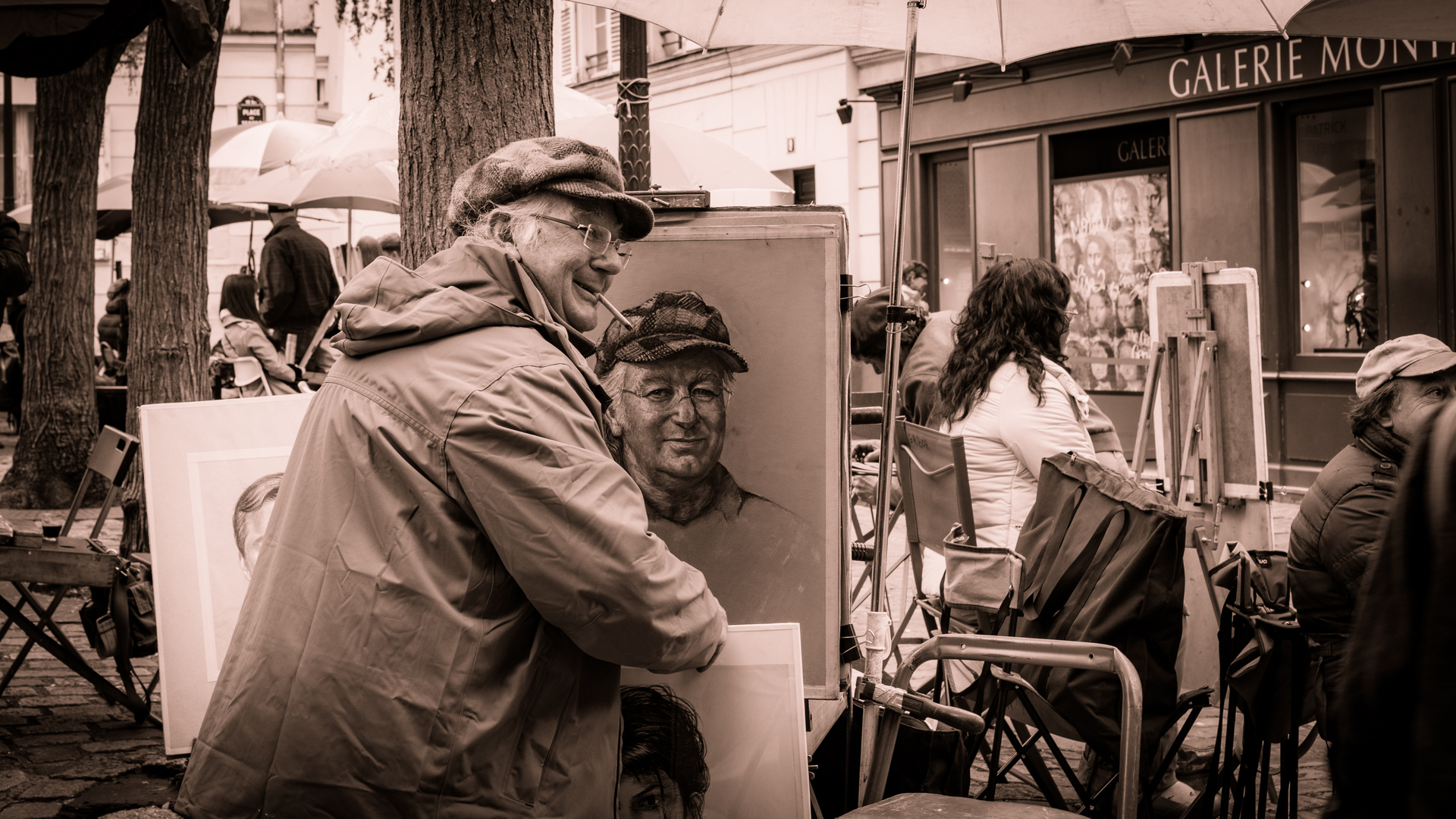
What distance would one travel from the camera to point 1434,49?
883cm

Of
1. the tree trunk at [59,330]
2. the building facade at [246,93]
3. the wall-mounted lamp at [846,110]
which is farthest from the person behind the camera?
the building facade at [246,93]

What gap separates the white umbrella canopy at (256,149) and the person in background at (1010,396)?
5676mm

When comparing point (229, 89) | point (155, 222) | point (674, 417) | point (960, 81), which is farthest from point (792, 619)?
point (229, 89)

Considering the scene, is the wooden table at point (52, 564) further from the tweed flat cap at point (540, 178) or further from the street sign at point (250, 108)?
the street sign at point (250, 108)

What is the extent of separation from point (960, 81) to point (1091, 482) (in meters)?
9.45

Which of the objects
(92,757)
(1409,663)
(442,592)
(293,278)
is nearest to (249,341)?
(293,278)

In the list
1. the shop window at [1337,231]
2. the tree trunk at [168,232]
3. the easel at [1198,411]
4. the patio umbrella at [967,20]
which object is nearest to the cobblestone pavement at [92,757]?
the easel at [1198,411]

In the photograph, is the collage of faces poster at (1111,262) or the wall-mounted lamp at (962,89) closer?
the collage of faces poster at (1111,262)

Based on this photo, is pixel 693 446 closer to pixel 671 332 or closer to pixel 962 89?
pixel 671 332

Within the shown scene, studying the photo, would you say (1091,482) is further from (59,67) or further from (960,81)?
(960,81)

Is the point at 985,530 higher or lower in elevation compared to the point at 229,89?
lower

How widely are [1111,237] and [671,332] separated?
9672 millimetres

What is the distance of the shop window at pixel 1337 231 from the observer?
9.64 metres

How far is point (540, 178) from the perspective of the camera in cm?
205
